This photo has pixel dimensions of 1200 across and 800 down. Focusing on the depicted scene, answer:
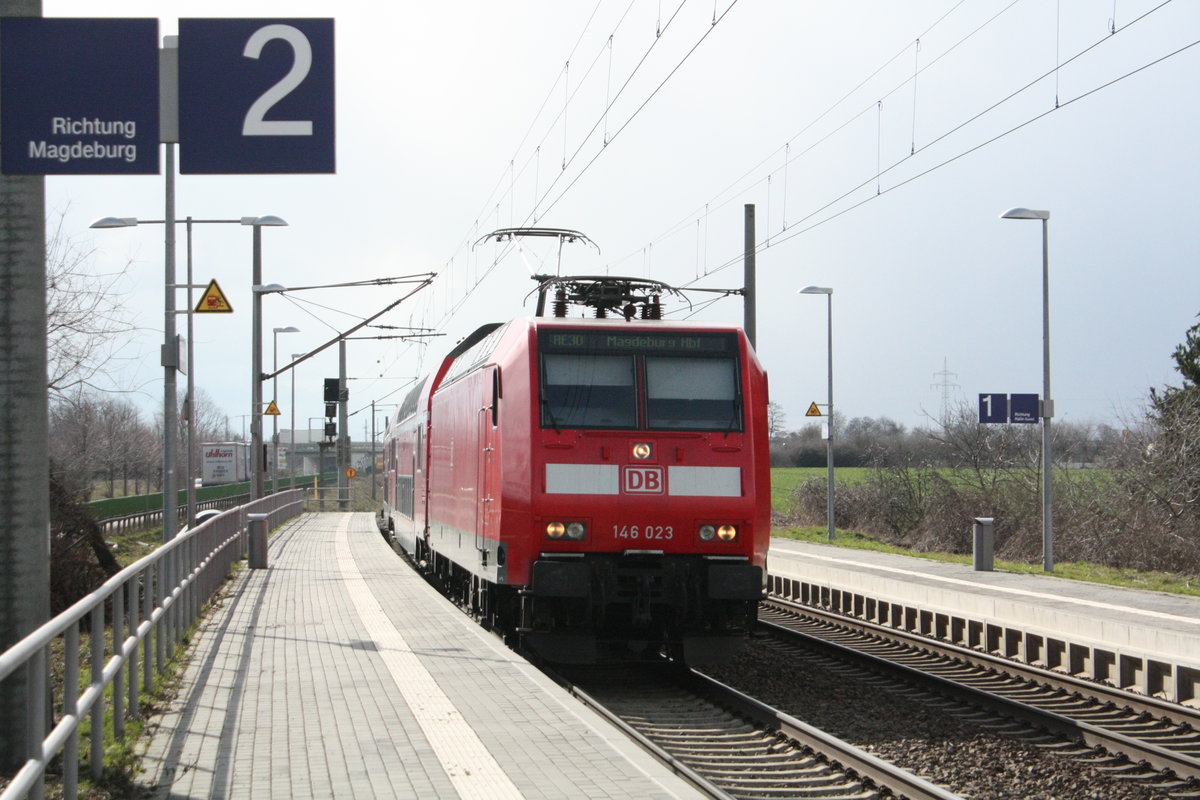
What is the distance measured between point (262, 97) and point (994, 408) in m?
17.1

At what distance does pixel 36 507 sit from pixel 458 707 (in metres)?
3.35

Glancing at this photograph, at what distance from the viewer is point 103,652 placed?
743cm

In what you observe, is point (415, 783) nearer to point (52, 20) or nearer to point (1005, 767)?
point (1005, 767)

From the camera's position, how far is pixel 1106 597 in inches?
707

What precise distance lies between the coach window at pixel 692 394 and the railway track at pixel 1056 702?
120 inches

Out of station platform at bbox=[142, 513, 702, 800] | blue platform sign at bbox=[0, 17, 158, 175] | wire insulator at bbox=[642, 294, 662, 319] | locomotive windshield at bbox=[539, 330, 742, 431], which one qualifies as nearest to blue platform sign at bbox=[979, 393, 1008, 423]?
wire insulator at bbox=[642, 294, 662, 319]

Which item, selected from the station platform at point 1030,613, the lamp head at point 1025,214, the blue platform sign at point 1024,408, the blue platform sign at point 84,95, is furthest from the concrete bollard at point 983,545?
the blue platform sign at point 84,95

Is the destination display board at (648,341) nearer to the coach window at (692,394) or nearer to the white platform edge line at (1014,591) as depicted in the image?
the coach window at (692,394)

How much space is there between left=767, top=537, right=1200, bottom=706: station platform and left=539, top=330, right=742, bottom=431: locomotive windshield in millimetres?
4719

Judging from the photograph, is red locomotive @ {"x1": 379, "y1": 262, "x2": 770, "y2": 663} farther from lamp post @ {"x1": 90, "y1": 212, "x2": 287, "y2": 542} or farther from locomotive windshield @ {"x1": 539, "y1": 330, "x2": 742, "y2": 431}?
lamp post @ {"x1": 90, "y1": 212, "x2": 287, "y2": 542}

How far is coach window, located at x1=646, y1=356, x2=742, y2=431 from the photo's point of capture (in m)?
12.2

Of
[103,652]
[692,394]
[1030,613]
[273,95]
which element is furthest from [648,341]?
[1030,613]

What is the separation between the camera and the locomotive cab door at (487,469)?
A: 12.5m

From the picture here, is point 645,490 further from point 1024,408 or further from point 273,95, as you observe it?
point 1024,408
